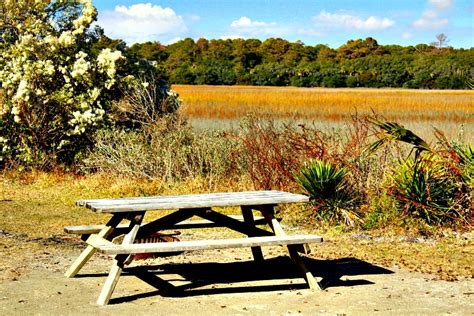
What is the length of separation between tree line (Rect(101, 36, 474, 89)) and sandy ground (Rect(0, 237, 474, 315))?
34540 mm

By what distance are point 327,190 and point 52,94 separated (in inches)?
278

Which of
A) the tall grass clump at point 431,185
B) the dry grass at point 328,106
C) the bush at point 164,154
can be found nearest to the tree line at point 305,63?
the dry grass at point 328,106

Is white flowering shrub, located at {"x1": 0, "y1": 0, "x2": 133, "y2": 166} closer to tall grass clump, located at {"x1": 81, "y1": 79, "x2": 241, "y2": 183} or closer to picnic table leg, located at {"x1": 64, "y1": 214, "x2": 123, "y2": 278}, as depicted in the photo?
tall grass clump, located at {"x1": 81, "y1": 79, "x2": 241, "y2": 183}

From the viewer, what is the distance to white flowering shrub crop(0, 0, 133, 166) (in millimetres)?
16094

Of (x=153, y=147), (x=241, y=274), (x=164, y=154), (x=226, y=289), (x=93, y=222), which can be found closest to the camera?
(x=226, y=289)

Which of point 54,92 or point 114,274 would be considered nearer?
point 114,274

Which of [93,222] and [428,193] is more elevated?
[428,193]

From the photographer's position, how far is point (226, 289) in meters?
7.50

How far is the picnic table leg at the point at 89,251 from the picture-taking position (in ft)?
24.7

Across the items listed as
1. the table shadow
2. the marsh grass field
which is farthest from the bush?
the marsh grass field

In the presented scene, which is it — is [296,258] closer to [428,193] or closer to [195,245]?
[195,245]

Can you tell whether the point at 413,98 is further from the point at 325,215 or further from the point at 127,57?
the point at 325,215

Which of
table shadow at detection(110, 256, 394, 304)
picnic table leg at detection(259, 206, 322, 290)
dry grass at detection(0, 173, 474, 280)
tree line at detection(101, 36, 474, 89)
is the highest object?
tree line at detection(101, 36, 474, 89)

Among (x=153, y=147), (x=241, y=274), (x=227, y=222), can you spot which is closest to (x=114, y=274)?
(x=227, y=222)
